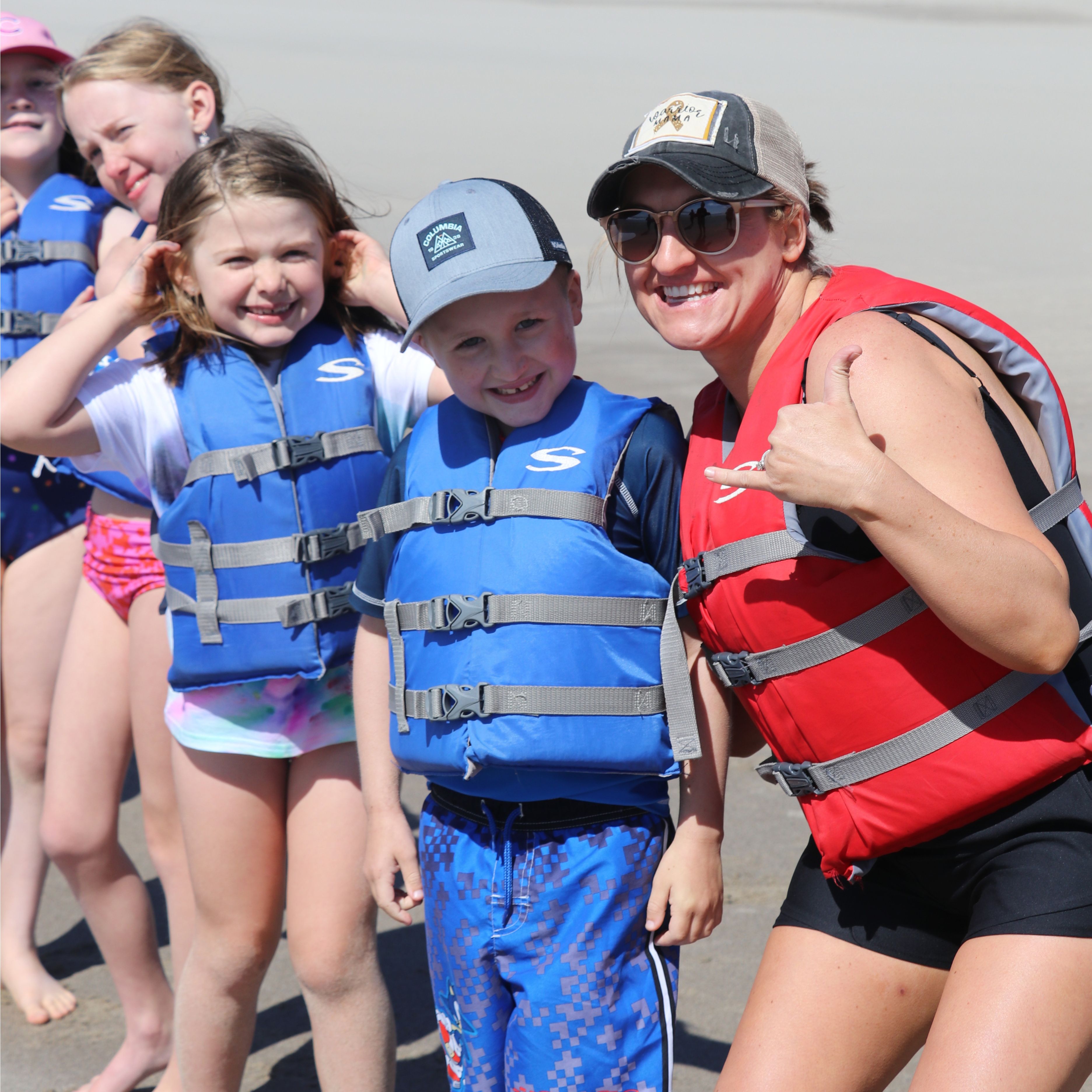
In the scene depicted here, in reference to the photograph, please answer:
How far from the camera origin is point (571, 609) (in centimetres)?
243

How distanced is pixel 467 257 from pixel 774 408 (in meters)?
0.67

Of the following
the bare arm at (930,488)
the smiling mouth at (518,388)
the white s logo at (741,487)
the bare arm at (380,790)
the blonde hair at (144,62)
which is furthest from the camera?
the blonde hair at (144,62)

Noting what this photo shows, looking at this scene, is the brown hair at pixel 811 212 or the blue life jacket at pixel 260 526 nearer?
the brown hair at pixel 811 212

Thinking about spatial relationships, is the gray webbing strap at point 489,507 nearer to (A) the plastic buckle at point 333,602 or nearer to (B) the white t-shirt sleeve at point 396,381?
(A) the plastic buckle at point 333,602

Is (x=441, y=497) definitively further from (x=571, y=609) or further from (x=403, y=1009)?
(x=403, y=1009)

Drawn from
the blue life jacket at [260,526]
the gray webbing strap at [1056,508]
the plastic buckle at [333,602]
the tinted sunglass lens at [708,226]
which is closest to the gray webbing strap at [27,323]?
the blue life jacket at [260,526]

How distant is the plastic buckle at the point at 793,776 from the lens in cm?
225

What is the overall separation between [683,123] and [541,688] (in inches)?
41.5

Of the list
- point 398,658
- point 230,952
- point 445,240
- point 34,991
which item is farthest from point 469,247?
point 34,991

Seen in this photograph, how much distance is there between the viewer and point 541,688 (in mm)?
2410

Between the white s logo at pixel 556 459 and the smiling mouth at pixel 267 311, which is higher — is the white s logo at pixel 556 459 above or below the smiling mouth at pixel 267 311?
below

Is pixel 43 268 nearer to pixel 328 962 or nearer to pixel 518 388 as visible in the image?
pixel 518 388

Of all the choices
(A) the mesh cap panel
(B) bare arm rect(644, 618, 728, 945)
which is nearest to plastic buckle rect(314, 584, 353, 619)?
(B) bare arm rect(644, 618, 728, 945)

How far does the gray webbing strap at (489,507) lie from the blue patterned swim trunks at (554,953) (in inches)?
21.8
